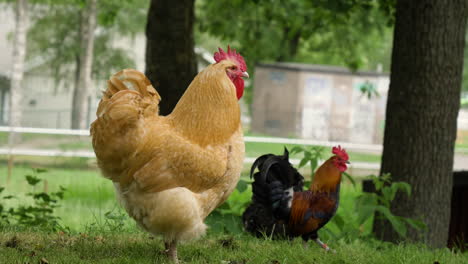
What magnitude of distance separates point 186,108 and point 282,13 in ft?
31.6

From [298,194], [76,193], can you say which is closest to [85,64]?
[76,193]

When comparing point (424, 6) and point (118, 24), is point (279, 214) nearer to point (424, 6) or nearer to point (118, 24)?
point (424, 6)

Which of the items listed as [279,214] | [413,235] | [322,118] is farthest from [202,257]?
[322,118]

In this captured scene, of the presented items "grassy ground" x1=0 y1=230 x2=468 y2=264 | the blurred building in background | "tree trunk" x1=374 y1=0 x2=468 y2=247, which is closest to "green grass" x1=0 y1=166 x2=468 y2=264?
"grassy ground" x1=0 y1=230 x2=468 y2=264

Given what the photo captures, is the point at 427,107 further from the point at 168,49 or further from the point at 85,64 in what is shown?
the point at 85,64

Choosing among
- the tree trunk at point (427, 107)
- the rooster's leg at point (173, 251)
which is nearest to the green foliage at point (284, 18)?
the tree trunk at point (427, 107)

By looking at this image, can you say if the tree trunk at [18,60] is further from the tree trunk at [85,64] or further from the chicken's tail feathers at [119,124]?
the chicken's tail feathers at [119,124]

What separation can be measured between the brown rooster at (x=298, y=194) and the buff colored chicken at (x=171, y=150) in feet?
3.56

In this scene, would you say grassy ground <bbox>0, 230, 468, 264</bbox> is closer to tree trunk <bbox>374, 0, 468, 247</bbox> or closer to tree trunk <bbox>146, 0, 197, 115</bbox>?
tree trunk <bbox>374, 0, 468, 247</bbox>

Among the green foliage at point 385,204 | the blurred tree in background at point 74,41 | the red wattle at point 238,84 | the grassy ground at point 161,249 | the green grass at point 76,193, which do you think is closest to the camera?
the grassy ground at point 161,249

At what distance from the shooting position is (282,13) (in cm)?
1366

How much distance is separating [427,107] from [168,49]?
3.52m

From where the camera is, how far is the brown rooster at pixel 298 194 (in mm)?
5459

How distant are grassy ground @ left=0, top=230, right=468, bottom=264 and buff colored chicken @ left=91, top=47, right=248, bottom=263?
406mm
